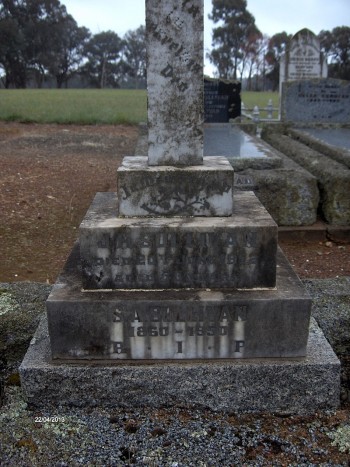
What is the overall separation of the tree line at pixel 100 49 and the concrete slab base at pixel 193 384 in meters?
46.1

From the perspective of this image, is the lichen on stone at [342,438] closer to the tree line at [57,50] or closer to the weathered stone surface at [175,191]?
the weathered stone surface at [175,191]

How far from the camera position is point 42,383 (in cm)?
272

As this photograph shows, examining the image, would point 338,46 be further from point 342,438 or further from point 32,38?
point 342,438

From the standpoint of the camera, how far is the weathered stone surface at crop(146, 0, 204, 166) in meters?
2.70

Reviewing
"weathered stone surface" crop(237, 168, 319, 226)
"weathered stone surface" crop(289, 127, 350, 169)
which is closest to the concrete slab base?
"weathered stone surface" crop(237, 168, 319, 226)

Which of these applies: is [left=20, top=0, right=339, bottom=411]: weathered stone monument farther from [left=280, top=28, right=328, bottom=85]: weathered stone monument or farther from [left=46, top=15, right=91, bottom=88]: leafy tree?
[left=46, top=15, right=91, bottom=88]: leafy tree

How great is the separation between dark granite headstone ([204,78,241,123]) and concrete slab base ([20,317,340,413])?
381 inches

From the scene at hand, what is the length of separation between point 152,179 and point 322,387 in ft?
4.64

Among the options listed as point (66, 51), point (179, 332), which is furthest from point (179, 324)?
point (66, 51)

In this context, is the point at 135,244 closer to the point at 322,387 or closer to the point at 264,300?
the point at 264,300

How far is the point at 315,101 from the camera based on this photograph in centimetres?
1173

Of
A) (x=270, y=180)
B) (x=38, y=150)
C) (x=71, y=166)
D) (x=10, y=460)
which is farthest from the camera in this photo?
(x=38, y=150)

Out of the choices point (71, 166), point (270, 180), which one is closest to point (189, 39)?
point (270, 180)

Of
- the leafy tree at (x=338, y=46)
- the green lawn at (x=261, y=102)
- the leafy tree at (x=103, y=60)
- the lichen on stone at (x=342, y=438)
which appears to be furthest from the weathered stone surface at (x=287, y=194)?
the leafy tree at (x=103, y=60)
